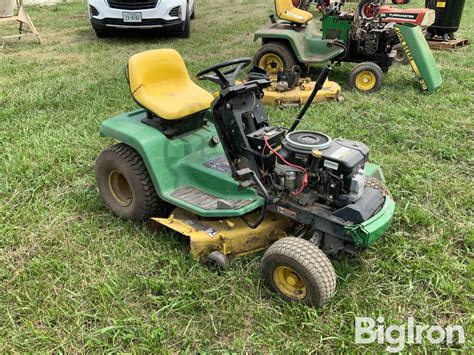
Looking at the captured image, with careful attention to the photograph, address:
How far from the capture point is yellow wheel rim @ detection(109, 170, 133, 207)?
3.32 m

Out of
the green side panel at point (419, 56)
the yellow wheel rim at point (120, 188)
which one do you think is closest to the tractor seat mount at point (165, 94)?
the yellow wheel rim at point (120, 188)

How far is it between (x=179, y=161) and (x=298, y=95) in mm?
2604

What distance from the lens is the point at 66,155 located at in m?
4.10

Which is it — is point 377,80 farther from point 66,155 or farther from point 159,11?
point 159,11

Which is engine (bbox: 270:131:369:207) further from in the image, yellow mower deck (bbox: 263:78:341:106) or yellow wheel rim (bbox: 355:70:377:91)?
yellow wheel rim (bbox: 355:70:377:91)

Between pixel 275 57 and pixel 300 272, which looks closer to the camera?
pixel 300 272

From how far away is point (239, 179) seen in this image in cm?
266

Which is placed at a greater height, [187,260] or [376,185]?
[376,185]

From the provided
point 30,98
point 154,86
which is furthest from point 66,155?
point 30,98

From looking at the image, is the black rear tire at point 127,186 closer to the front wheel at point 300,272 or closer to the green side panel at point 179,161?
the green side panel at point 179,161

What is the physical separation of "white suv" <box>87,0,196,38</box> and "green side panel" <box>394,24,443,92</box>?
4.42 metres

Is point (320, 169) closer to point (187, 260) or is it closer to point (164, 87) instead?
point (187, 260)

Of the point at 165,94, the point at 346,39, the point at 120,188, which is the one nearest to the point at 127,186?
the point at 120,188

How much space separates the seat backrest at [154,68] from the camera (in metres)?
3.16
